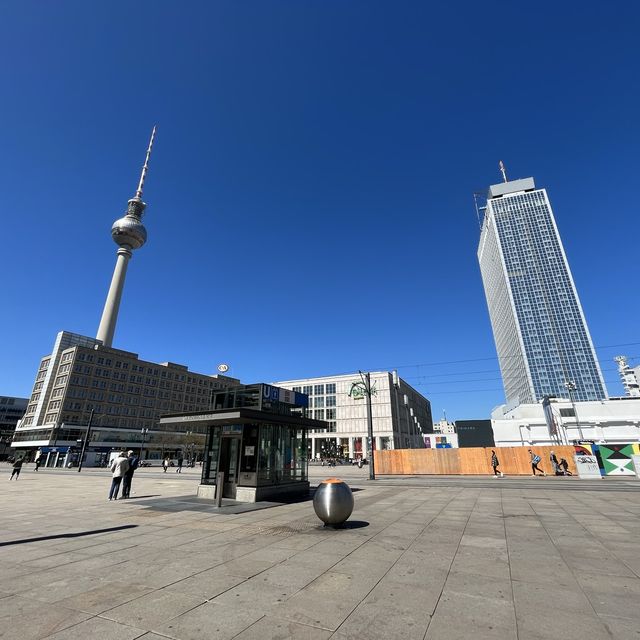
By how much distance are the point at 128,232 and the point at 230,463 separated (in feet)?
345

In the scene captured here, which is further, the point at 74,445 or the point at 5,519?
the point at 74,445

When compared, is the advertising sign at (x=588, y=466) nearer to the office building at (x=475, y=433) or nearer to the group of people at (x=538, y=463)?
the group of people at (x=538, y=463)

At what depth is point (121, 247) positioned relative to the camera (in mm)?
103500

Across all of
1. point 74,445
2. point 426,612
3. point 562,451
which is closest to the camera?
point 426,612

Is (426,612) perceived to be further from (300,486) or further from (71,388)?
(71,388)

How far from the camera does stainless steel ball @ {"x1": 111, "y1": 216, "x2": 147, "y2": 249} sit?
10206 centimetres

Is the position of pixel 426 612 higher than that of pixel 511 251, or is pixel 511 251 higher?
pixel 511 251

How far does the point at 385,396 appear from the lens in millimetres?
92812

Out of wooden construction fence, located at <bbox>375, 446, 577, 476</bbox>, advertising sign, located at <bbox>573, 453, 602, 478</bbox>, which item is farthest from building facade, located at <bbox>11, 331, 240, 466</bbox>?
advertising sign, located at <bbox>573, 453, 602, 478</bbox>

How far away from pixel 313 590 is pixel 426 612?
1.63m

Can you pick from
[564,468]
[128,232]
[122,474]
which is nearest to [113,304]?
[128,232]

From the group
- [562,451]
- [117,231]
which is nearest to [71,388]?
[117,231]

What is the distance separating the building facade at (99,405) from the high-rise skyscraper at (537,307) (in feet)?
381

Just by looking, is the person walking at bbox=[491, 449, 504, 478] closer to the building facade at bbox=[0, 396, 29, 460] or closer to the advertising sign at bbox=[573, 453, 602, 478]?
the advertising sign at bbox=[573, 453, 602, 478]
